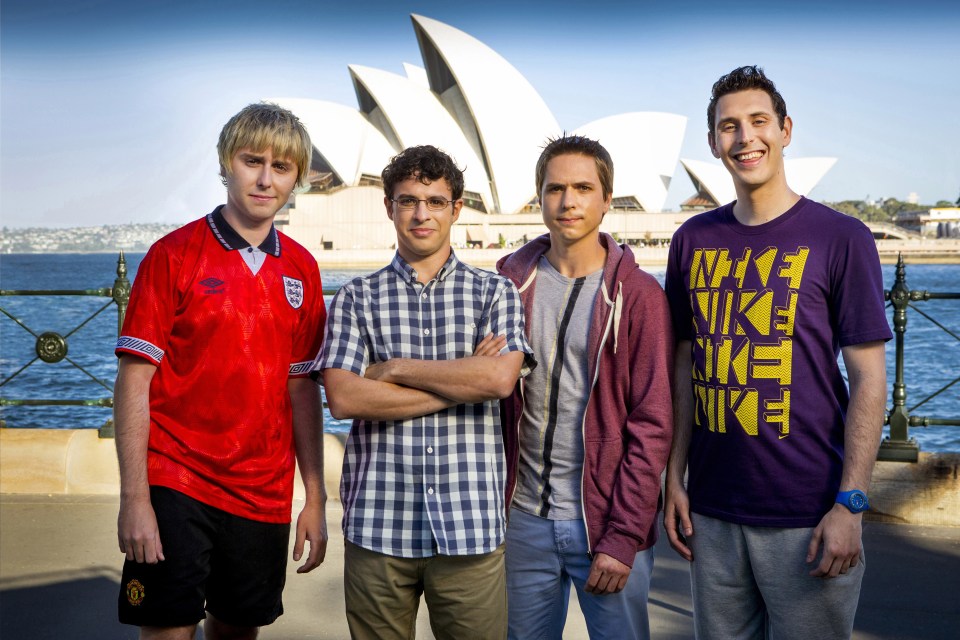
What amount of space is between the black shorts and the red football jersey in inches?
1.3

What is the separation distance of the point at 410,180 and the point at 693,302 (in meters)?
0.68

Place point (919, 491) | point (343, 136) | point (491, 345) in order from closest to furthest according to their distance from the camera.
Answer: point (491, 345)
point (919, 491)
point (343, 136)

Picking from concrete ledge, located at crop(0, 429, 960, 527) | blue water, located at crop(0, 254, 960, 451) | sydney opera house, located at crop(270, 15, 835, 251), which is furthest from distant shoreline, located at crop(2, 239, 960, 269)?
concrete ledge, located at crop(0, 429, 960, 527)

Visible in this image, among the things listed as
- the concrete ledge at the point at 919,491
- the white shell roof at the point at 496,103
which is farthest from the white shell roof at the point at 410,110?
the concrete ledge at the point at 919,491

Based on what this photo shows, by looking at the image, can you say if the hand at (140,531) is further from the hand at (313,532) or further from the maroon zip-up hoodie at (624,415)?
the maroon zip-up hoodie at (624,415)

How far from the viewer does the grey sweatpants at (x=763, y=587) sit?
5.60 ft

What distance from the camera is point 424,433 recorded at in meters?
1.75

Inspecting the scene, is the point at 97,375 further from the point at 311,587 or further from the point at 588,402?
the point at 588,402

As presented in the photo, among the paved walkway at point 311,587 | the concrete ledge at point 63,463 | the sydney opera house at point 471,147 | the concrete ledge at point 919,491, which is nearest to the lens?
the paved walkway at point 311,587

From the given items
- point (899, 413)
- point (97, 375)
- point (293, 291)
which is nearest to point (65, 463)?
point (293, 291)

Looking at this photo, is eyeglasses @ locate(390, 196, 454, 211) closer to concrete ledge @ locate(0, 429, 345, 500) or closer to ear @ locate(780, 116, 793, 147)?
ear @ locate(780, 116, 793, 147)

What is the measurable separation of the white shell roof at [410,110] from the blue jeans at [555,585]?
33.5 metres

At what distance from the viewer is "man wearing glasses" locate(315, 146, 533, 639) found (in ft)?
5.60

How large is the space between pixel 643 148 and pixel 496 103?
431 inches
